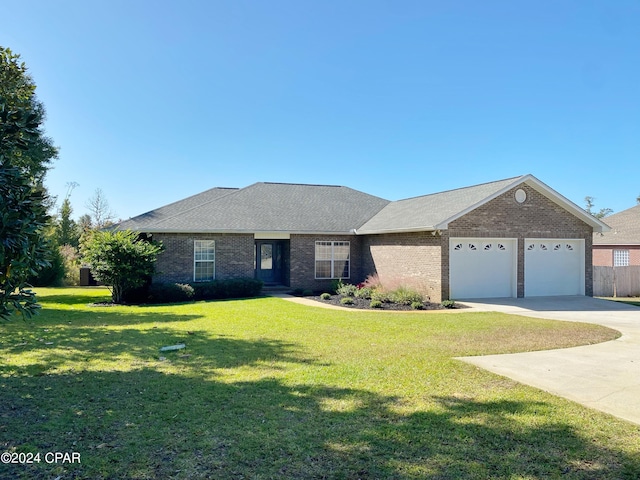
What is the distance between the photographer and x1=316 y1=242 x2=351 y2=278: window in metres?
20.9

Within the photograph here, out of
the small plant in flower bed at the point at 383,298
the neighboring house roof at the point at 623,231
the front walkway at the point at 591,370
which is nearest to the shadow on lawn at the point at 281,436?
the front walkway at the point at 591,370

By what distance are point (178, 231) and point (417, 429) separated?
16.0 meters

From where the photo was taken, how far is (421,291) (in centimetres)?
1678

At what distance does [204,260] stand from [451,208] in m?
11.2

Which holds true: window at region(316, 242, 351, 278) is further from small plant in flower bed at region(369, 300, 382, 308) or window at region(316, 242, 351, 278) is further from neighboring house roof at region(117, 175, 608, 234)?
small plant in flower bed at region(369, 300, 382, 308)

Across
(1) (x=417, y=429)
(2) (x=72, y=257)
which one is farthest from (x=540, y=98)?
(2) (x=72, y=257)

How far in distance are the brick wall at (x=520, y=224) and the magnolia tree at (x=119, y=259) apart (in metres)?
11.7

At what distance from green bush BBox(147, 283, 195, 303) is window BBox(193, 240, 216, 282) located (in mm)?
1900

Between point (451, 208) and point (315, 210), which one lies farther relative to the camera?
point (315, 210)

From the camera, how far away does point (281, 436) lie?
4145mm

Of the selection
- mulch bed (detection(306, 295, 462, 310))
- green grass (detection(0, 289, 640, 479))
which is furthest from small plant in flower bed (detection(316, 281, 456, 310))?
green grass (detection(0, 289, 640, 479))

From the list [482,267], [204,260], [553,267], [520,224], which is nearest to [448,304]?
[482,267]

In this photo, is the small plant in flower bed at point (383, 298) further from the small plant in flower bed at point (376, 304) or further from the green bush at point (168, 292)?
the green bush at point (168, 292)

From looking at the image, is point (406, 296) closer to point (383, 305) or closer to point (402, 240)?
point (383, 305)
